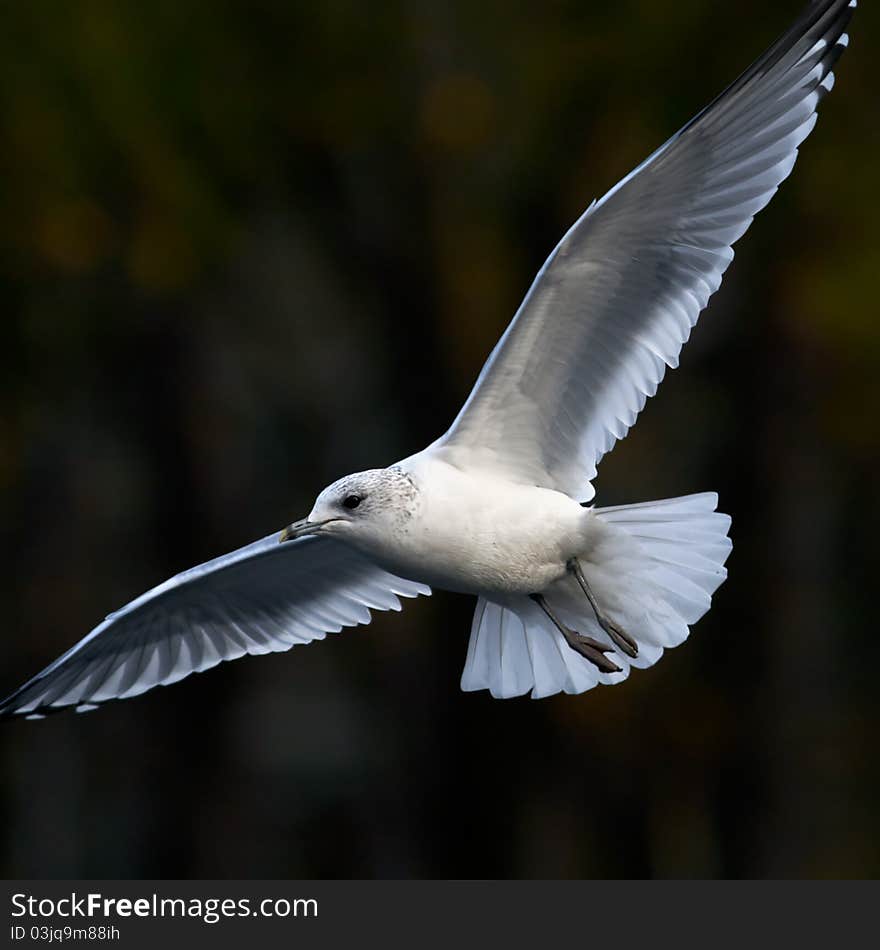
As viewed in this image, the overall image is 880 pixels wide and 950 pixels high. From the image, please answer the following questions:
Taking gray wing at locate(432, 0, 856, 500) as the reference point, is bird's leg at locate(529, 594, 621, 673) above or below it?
below

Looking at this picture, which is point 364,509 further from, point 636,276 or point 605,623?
point 636,276

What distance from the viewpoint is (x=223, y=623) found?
6445 mm

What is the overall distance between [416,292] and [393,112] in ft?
3.50

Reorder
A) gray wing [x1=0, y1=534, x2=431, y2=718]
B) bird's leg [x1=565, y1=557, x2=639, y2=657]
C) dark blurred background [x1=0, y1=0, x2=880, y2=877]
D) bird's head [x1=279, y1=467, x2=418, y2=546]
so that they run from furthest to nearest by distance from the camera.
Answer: dark blurred background [x1=0, y1=0, x2=880, y2=877]
gray wing [x1=0, y1=534, x2=431, y2=718]
bird's leg [x1=565, y1=557, x2=639, y2=657]
bird's head [x1=279, y1=467, x2=418, y2=546]

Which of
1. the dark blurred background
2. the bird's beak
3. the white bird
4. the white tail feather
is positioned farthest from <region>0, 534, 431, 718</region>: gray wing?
the dark blurred background

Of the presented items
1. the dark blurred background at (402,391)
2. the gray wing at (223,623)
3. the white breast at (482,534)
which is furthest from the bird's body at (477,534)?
the dark blurred background at (402,391)

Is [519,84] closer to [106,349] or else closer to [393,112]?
[393,112]

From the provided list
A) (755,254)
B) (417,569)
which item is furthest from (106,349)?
(417,569)

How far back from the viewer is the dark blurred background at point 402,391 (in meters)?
9.73

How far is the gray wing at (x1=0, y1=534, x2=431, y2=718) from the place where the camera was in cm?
627

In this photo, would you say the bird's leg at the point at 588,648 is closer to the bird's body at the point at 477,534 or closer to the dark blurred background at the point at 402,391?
the bird's body at the point at 477,534

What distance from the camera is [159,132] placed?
9.79 meters

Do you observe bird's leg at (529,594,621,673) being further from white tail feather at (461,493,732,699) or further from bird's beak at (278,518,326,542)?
bird's beak at (278,518,326,542)

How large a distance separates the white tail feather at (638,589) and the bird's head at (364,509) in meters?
0.63
